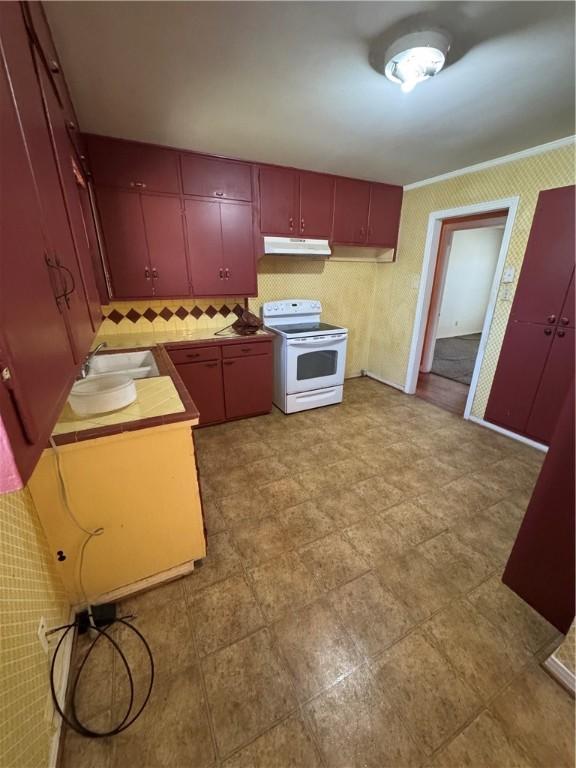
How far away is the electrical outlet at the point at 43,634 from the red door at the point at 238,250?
8.43 ft

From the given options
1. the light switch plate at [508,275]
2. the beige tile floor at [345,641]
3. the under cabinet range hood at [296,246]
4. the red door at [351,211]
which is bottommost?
the beige tile floor at [345,641]

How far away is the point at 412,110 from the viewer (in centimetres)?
183

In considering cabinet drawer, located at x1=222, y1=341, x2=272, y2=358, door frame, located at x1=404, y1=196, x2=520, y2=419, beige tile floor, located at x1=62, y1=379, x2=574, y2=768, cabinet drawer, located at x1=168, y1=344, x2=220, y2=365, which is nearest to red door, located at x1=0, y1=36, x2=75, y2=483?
beige tile floor, located at x1=62, y1=379, x2=574, y2=768

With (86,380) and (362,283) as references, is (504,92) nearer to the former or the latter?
(362,283)

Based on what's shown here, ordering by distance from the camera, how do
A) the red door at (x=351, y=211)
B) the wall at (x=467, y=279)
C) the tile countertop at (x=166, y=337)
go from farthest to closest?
the wall at (x=467, y=279), the red door at (x=351, y=211), the tile countertop at (x=166, y=337)

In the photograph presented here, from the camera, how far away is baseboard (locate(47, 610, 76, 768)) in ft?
3.08

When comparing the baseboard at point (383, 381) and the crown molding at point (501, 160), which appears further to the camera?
the baseboard at point (383, 381)

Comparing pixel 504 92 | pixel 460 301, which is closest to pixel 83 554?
pixel 504 92

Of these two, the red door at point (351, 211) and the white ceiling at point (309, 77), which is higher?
the white ceiling at point (309, 77)

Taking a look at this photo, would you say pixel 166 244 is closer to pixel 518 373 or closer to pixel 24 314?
pixel 24 314

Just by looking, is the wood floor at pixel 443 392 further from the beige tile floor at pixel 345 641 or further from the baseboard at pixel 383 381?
the beige tile floor at pixel 345 641

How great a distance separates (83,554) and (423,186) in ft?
13.9

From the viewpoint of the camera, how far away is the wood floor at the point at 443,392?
355cm

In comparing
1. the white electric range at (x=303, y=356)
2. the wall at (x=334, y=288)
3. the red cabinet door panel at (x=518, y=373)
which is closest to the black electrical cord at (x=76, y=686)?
the white electric range at (x=303, y=356)
